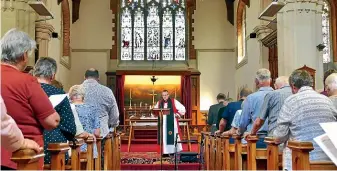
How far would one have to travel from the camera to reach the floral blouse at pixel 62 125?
10.9 feet

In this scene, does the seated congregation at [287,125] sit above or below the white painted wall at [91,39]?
below

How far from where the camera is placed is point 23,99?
2.68 metres

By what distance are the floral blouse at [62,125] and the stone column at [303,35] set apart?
6.26 metres

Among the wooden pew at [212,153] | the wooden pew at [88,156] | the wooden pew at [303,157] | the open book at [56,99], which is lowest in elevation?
the wooden pew at [212,153]

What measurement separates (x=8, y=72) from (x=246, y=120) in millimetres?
3233

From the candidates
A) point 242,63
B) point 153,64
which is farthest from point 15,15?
point 153,64

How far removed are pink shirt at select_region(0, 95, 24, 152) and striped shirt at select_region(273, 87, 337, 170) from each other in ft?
7.10

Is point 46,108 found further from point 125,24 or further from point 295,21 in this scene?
point 125,24

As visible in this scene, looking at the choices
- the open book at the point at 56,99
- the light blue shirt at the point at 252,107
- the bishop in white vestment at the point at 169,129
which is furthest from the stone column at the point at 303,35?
the open book at the point at 56,99

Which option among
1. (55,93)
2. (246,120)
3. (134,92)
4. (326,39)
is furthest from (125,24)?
(55,93)

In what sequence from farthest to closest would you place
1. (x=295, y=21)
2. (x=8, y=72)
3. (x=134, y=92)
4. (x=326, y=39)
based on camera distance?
(x=134, y=92) → (x=326, y=39) → (x=295, y=21) → (x=8, y=72)

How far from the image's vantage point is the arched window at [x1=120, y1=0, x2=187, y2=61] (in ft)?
57.4

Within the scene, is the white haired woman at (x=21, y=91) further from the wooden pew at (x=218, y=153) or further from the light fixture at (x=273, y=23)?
the light fixture at (x=273, y=23)

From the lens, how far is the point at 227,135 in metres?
5.31
